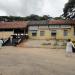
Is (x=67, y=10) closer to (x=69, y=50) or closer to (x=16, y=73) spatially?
(x=69, y=50)

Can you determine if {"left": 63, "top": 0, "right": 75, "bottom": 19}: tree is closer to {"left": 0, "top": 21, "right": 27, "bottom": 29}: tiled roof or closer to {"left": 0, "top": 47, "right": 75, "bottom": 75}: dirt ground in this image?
{"left": 0, "top": 21, "right": 27, "bottom": 29}: tiled roof

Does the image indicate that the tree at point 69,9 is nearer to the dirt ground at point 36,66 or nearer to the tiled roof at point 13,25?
the tiled roof at point 13,25

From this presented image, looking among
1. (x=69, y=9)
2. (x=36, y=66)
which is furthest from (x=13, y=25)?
(x=36, y=66)

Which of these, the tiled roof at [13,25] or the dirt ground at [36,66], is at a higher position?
the tiled roof at [13,25]

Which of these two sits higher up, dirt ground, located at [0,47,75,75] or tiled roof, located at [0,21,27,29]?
tiled roof, located at [0,21,27,29]

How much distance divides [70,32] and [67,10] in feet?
15.2

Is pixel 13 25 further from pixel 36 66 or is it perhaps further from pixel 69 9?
pixel 36 66

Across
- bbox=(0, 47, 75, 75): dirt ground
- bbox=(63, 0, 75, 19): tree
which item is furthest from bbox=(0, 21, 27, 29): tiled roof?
bbox=(0, 47, 75, 75): dirt ground

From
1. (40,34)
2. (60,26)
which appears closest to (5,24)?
(40,34)

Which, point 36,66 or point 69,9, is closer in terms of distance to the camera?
point 36,66

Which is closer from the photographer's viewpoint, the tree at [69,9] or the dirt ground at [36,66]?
the dirt ground at [36,66]

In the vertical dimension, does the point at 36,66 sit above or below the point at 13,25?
below

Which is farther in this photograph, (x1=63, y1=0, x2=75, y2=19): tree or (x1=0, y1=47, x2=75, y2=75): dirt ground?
(x1=63, y1=0, x2=75, y2=19): tree

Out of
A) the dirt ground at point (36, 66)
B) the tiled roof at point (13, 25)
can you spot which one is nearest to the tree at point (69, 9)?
the tiled roof at point (13, 25)
